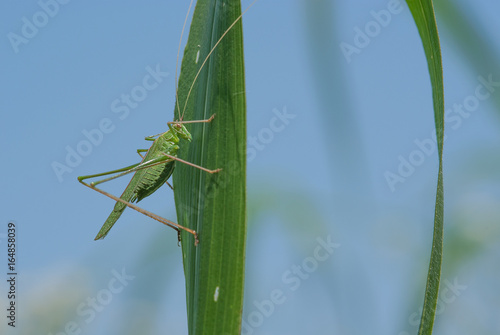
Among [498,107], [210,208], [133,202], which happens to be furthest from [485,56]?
[133,202]

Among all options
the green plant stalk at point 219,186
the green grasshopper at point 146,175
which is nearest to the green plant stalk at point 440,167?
the green plant stalk at point 219,186

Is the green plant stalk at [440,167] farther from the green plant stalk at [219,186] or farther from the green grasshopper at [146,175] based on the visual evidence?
the green grasshopper at [146,175]

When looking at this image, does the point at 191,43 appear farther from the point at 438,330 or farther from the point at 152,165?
the point at 438,330

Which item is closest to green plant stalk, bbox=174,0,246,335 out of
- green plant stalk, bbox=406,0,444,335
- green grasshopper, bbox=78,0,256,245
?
green plant stalk, bbox=406,0,444,335

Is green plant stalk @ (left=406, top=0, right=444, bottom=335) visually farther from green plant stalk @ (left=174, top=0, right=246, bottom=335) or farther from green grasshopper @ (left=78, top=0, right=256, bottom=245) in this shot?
green grasshopper @ (left=78, top=0, right=256, bottom=245)

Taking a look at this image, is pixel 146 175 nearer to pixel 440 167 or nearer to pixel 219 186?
pixel 219 186

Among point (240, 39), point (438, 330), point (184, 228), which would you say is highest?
point (240, 39)
